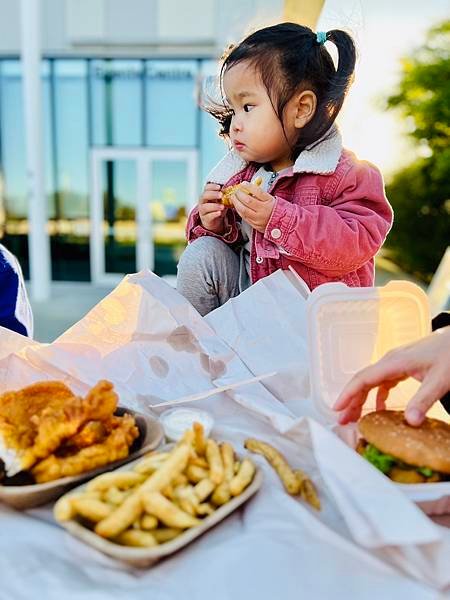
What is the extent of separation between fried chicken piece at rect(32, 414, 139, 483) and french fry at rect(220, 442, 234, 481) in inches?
7.5

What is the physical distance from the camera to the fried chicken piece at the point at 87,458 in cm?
108

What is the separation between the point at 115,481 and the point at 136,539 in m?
0.13

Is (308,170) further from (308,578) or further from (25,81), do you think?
(25,81)

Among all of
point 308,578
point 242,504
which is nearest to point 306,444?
point 242,504

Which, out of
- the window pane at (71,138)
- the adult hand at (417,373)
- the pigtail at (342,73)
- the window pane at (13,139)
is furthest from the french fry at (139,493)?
the window pane at (13,139)

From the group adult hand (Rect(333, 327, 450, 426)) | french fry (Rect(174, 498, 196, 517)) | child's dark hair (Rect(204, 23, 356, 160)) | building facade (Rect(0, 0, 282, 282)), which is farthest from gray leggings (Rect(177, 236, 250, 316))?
building facade (Rect(0, 0, 282, 282))

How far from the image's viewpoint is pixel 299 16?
9.84 feet

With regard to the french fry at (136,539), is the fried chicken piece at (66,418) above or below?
above

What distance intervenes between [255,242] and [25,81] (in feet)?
28.8

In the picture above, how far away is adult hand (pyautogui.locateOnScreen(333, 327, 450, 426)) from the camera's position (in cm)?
116

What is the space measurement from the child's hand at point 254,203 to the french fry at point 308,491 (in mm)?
911

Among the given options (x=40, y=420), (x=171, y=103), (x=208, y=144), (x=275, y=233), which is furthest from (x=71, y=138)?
(x=40, y=420)

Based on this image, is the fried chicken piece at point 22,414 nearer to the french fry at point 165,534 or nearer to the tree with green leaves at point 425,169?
the french fry at point 165,534

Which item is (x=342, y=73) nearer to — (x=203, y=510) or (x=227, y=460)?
(x=227, y=460)
